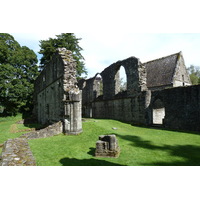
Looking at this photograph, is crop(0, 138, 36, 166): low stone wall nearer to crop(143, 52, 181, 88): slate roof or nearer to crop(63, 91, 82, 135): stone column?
crop(63, 91, 82, 135): stone column

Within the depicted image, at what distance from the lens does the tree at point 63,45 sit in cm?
2528

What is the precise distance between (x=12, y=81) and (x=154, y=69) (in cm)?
2204

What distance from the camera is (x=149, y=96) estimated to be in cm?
1405

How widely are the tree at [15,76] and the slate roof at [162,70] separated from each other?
63.4 ft

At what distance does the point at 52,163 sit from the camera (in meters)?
4.93

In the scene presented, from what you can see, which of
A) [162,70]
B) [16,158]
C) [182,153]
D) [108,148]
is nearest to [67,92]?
[108,148]

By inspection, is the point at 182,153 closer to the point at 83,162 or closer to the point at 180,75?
the point at 83,162

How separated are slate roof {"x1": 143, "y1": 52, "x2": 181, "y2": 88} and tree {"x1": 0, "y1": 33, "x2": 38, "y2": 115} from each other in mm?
19309

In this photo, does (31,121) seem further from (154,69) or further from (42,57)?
(154,69)

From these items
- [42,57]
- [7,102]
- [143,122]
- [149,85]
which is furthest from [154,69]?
[7,102]

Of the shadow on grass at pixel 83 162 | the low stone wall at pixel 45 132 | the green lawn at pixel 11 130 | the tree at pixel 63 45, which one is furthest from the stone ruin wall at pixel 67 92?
the tree at pixel 63 45

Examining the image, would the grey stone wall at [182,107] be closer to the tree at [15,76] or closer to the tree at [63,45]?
the tree at [63,45]

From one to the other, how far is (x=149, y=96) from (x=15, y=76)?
21.6 meters

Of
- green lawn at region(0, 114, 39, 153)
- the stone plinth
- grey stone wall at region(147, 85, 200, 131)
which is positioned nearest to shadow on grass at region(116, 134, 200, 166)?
the stone plinth
